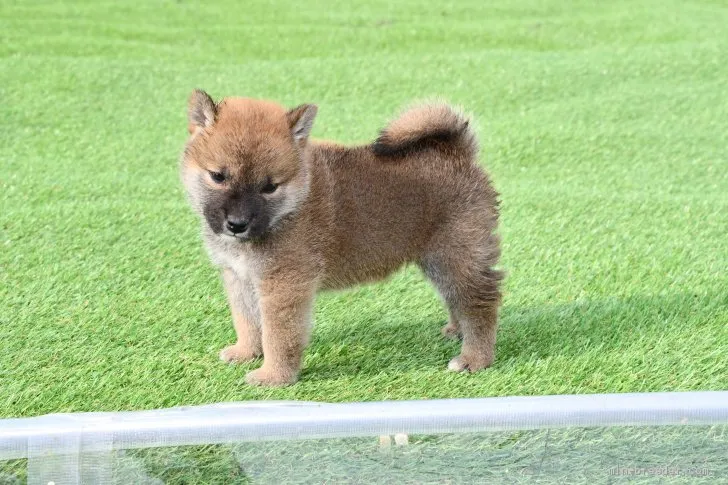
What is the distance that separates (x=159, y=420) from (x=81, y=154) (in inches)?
183

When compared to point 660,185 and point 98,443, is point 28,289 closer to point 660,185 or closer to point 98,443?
point 98,443

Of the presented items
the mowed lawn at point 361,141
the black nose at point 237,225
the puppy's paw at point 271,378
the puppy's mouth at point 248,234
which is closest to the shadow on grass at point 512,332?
the mowed lawn at point 361,141

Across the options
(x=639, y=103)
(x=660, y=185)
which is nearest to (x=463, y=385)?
(x=660, y=185)

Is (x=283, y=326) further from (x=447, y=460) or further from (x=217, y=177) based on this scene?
(x=447, y=460)

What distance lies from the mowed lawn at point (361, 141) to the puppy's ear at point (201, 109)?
0.94 metres

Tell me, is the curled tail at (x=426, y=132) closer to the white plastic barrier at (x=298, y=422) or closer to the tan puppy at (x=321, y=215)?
the tan puppy at (x=321, y=215)

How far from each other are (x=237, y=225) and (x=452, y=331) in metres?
1.21

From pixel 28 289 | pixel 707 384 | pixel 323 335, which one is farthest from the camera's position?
pixel 28 289

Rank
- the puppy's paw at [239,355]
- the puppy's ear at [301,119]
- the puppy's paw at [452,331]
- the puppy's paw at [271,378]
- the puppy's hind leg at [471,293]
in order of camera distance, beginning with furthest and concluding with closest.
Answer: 1. the puppy's paw at [452,331]
2. the puppy's paw at [239,355]
3. the puppy's hind leg at [471,293]
4. the puppy's paw at [271,378]
5. the puppy's ear at [301,119]

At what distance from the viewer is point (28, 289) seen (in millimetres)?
4277

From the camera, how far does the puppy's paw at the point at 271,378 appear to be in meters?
3.40

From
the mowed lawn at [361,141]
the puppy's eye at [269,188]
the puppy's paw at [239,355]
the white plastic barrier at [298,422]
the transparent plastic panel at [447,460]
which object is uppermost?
the puppy's eye at [269,188]

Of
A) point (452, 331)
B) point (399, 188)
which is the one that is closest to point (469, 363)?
point (452, 331)

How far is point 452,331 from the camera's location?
3.93 meters
